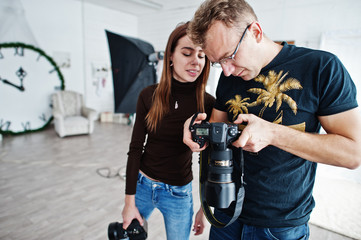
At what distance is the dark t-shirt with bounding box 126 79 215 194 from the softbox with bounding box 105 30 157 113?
105 cm

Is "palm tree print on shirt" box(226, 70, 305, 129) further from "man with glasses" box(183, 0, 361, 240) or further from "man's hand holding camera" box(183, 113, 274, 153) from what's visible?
"man's hand holding camera" box(183, 113, 274, 153)

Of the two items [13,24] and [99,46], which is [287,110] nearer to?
[13,24]

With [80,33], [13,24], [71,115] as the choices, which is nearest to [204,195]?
[71,115]

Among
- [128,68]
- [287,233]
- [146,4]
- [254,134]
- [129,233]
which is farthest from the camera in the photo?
[146,4]

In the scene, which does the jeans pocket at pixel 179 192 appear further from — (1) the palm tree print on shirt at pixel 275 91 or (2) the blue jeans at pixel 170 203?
(1) the palm tree print on shirt at pixel 275 91

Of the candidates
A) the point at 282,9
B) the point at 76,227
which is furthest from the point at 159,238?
the point at 282,9

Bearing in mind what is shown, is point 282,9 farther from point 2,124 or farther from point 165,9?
point 2,124

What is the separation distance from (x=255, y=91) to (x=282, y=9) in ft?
15.6

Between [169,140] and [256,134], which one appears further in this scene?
[169,140]

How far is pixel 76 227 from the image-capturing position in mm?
2164

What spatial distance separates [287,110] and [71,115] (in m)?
5.75

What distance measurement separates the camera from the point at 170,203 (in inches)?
42.3

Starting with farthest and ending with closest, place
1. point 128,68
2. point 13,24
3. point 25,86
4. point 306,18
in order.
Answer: point 25,86 → point 13,24 → point 306,18 → point 128,68

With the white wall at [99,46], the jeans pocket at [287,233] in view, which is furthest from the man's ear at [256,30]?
the white wall at [99,46]
